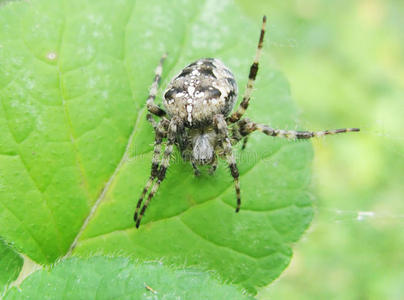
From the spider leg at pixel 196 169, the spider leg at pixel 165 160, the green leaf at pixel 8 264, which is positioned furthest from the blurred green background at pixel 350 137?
the green leaf at pixel 8 264

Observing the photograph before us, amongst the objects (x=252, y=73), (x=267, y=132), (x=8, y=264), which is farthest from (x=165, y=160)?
(x=8, y=264)

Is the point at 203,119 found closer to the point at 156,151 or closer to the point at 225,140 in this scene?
the point at 225,140

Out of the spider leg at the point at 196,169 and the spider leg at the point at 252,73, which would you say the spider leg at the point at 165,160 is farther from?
the spider leg at the point at 252,73

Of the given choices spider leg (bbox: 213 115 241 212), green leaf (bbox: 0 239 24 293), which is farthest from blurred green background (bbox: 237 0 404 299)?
green leaf (bbox: 0 239 24 293)

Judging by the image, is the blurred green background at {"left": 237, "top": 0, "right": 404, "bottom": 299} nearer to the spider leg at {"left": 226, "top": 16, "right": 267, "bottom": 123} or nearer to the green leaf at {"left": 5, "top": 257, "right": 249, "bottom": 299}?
the spider leg at {"left": 226, "top": 16, "right": 267, "bottom": 123}

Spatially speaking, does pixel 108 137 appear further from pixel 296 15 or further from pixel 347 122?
pixel 296 15

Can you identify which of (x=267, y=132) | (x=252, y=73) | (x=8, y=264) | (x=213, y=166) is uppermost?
(x=252, y=73)
